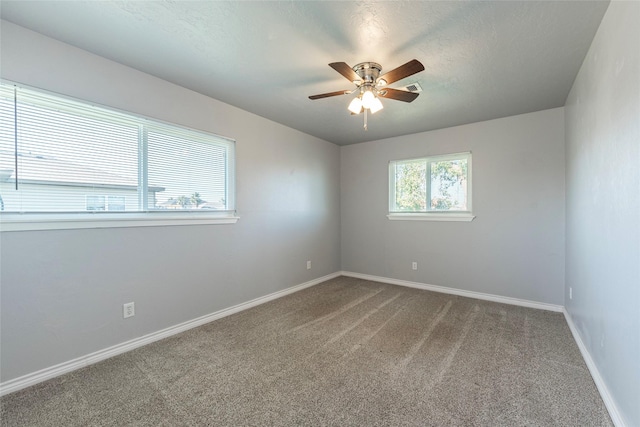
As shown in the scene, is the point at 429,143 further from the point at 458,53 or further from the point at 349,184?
the point at 458,53

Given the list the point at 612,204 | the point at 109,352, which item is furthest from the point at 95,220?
the point at 612,204

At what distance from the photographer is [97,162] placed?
7.32 ft

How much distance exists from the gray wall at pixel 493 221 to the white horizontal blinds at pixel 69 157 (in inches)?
136

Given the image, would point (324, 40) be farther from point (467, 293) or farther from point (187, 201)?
point (467, 293)

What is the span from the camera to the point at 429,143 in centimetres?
410

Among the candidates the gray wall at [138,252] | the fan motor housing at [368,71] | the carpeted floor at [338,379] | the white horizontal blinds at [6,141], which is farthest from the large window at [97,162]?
the fan motor housing at [368,71]

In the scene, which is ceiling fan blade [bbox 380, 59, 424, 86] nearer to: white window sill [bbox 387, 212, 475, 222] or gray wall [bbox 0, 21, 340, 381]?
gray wall [bbox 0, 21, 340, 381]

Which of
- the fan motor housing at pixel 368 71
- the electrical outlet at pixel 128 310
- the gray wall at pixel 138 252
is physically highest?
the fan motor housing at pixel 368 71

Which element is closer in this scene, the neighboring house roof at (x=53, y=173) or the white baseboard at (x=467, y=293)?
the neighboring house roof at (x=53, y=173)

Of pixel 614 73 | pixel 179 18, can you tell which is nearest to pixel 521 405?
pixel 614 73

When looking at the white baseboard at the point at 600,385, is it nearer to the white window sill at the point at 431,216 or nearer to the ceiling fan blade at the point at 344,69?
the white window sill at the point at 431,216

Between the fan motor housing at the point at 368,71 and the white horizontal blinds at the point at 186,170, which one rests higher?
the fan motor housing at the point at 368,71

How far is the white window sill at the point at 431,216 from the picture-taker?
3820mm

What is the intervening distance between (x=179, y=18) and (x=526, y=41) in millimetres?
2344
